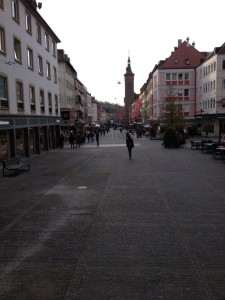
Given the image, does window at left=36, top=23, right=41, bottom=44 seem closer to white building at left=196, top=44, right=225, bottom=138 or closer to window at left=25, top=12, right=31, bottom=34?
window at left=25, top=12, right=31, bottom=34

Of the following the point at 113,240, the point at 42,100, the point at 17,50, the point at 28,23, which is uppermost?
the point at 28,23

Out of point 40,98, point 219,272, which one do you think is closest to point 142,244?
point 219,272

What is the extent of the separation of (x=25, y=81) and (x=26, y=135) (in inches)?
173

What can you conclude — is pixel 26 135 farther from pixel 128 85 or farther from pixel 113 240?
pixel 128 85

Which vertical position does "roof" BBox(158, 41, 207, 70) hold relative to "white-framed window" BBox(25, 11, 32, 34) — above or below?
above

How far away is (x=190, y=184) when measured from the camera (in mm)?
13508

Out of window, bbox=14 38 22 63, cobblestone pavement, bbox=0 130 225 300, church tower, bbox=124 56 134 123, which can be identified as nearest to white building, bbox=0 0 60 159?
window, bbox=14 38 22 63

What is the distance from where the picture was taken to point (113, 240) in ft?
24.1

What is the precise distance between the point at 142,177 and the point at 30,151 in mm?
15181

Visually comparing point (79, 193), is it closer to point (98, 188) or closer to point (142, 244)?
point (98, 188)

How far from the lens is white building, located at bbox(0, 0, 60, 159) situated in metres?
21.8

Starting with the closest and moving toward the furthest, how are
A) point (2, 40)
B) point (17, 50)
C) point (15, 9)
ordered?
point (2, 40) → point (15, 9) → point (17, 50)

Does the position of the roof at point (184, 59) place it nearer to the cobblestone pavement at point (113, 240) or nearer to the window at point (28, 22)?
the window at point (28, 22)

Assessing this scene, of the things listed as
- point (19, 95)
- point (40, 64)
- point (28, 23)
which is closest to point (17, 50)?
point (19, 95)
